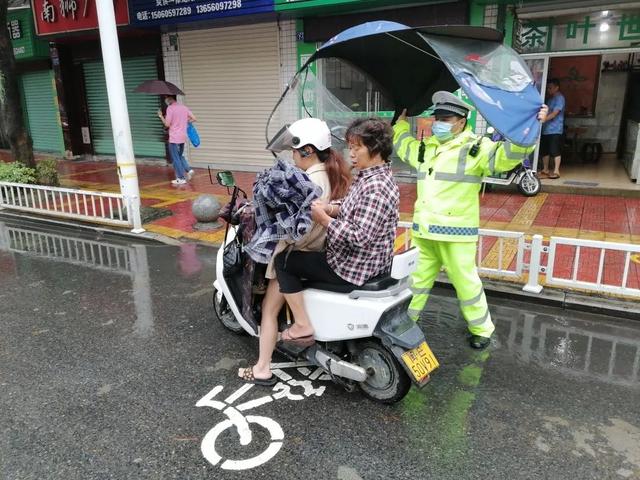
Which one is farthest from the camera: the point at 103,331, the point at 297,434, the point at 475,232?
the point at 103,331

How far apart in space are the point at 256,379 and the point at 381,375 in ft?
2.82

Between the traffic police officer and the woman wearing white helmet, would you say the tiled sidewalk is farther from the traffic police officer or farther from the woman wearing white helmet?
the woman wearing white helmet

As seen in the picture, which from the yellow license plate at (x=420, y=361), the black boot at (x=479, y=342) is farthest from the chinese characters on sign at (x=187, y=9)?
the yellow license plate at (x=420, y=361)

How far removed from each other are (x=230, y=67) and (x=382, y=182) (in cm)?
962

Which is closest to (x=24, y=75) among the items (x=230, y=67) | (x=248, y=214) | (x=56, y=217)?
(x=230, y=67)

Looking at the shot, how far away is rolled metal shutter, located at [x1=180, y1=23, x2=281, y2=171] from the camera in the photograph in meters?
11.2

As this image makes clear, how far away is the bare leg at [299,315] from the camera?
3.28 meters

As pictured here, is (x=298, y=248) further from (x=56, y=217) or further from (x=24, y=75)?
(x=24, y=75)

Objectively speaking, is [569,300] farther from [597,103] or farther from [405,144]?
[597,103]

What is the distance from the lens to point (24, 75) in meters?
16.3

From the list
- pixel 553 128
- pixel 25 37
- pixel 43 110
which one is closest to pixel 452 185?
pixel 553 128

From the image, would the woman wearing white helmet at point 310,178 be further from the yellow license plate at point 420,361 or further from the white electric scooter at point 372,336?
the yellow license plate at point 420,361

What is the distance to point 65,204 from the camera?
865cm

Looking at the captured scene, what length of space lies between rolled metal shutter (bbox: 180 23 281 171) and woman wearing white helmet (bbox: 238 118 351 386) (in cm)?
835
